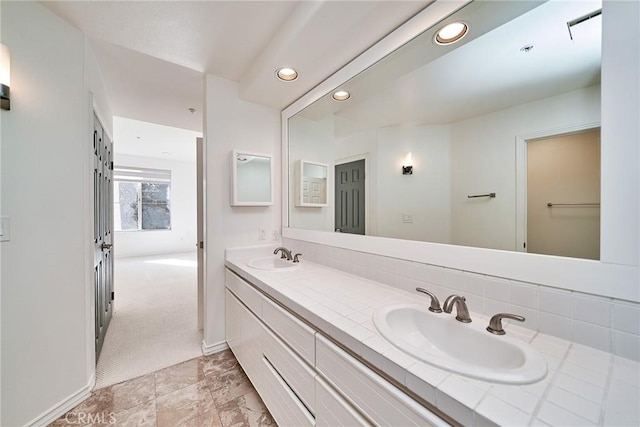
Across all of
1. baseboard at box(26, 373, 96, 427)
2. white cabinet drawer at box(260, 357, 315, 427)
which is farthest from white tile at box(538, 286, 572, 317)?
baseboard at box(26, 373, 96, 427)

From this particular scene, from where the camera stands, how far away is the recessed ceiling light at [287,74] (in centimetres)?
182

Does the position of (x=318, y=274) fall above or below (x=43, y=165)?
below

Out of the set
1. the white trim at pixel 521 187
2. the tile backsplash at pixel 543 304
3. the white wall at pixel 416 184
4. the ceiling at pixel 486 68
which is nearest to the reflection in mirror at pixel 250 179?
the ceiling at pixel 486 68

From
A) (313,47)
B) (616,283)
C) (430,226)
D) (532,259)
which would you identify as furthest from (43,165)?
(616,283)

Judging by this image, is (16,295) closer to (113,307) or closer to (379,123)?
(113,307)

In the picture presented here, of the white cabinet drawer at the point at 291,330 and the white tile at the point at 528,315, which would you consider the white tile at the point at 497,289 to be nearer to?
the white tile at the point at 528,315

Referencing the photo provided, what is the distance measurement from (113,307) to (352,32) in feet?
12.8

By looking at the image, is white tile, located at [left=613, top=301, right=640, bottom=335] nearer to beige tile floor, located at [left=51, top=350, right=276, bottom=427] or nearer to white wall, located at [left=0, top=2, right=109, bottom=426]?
beige tile floor, located at [left=51, top=350, right=276, bottom=427]

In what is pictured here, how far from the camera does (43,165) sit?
142cm

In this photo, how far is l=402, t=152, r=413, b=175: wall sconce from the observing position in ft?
4.73

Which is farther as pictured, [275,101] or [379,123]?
[275,101]

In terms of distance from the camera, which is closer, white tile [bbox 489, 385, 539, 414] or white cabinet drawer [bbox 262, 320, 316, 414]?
white tile [bbox 489, 385, 539, 414]

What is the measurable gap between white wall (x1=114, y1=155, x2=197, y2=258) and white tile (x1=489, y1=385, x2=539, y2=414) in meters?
7.73

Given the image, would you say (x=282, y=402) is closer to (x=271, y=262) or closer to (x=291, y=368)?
(x=291, y=368)
